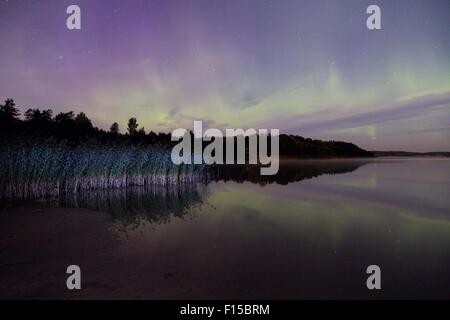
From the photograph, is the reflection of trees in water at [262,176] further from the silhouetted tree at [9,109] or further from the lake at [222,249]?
the silhouetted tree at [9,109]

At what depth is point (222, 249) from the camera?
545 centimetres

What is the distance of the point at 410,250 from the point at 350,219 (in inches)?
98.6

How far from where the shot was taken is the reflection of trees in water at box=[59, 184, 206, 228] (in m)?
8.07

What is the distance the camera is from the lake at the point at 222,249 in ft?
12.5

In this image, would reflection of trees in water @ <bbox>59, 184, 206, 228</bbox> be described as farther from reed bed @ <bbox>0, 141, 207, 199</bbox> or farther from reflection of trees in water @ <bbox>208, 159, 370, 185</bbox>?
reflection of trees in water @ <bbox>208, 159, 370, 185</bbox>

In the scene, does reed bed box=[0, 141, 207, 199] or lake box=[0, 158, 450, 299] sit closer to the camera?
lake box=[0, 158, 450, 299]

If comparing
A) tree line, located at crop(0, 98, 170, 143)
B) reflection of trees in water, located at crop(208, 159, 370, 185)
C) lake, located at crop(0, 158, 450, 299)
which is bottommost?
lake, located at crop(0, 158, 450, 299)

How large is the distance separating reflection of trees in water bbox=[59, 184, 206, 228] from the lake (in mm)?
55

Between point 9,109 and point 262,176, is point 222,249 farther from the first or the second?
point 9,109

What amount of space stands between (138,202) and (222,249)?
5.45 metres

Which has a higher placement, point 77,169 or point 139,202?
point 77,169

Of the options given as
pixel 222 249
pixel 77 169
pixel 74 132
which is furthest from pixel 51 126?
pixel 222 249

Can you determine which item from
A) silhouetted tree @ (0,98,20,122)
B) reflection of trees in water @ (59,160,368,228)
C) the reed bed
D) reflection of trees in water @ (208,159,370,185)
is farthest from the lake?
silhouetted tree @ (0,98,20,122)
